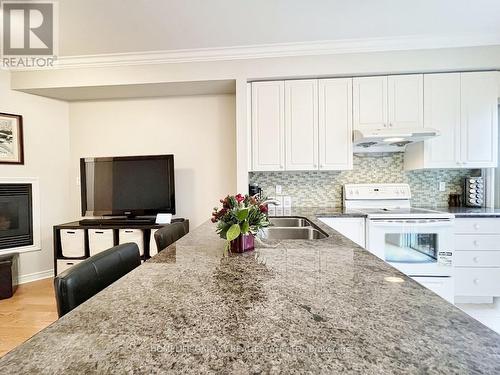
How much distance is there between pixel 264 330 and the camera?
0.55m

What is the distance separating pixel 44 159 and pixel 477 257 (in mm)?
4992

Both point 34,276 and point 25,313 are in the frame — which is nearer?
point 25,313

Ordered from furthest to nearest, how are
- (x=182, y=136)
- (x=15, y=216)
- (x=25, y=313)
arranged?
(x=182, y=136) → (x=15, y=216) → (x=25, y=313)

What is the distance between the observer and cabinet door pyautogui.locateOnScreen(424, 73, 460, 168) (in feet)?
9.20

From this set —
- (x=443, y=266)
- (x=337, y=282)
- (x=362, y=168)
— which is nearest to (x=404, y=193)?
(x=362, y=168)

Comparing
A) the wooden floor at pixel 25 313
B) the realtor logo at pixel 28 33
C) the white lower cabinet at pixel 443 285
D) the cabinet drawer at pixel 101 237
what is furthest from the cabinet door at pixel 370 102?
the wooden floor at pixel 25 313

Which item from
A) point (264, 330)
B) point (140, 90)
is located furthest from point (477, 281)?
point (140, 90)

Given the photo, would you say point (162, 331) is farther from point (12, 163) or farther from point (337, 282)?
point (12, 163)

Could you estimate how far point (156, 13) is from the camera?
7.52 ft

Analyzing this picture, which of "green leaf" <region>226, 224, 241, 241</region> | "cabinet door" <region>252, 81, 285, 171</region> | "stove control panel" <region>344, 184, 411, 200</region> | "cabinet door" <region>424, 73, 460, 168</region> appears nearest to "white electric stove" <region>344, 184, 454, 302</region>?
"stove control panel" <region>344, 184, 411, 200</region>

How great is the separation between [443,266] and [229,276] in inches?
97.2

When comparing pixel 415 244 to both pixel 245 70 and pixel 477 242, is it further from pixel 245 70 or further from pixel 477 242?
pixel 245 70

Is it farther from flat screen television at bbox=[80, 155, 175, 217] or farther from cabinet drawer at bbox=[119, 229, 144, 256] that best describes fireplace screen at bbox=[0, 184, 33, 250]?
cabinet drawer at bbox=[119, 229, 144, 256]

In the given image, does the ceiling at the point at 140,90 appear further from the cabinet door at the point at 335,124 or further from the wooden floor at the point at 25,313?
the wooden floor at the point at 25,313
